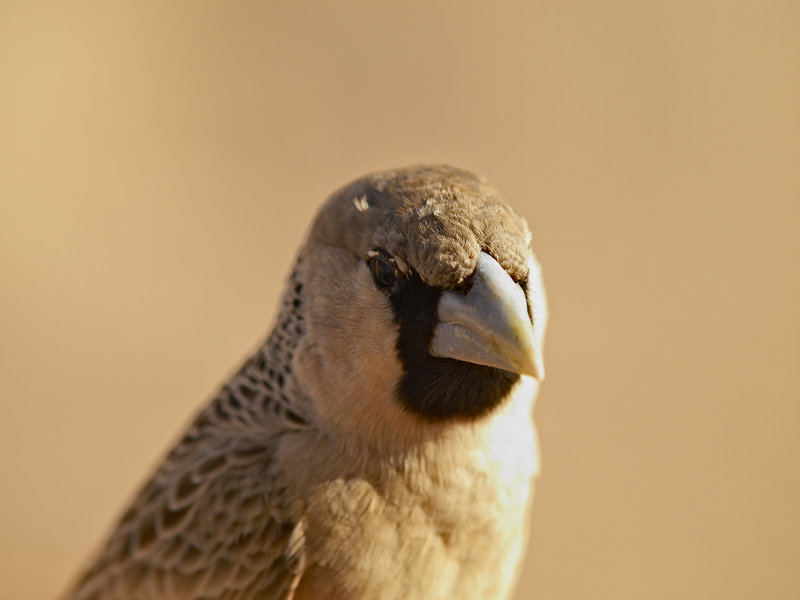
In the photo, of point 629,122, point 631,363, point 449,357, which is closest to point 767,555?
point 631,363

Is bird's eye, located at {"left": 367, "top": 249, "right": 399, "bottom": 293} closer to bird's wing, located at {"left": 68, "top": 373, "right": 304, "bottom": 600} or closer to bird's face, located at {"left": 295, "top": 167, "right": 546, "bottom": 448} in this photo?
bird's face, located at {"left": 295, "top": 167, "right": 546, "bottom": 448}

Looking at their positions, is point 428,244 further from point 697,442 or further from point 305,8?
point 305,8

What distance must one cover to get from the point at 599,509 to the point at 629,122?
4924 mm

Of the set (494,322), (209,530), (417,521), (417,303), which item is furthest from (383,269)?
(209,530)

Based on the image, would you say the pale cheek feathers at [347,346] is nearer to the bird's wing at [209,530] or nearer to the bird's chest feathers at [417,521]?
the bird's chest feathers at [417,521]

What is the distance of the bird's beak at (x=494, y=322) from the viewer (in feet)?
9.89

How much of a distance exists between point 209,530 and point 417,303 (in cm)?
133

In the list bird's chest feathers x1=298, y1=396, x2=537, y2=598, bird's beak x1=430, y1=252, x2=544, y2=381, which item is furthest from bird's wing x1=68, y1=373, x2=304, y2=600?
bird's beak x1=430, y1=252, x2=544, y2=381

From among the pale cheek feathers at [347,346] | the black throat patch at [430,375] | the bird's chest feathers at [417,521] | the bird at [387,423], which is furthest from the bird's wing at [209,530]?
the black throat patch at [430,375]

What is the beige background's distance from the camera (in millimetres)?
8422

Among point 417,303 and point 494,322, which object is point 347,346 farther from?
point 494,322

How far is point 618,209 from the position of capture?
10336 mm

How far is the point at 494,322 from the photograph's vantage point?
9.90 ft

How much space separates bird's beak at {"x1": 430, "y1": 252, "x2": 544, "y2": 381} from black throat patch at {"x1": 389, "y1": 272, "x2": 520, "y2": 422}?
0.12 meters
